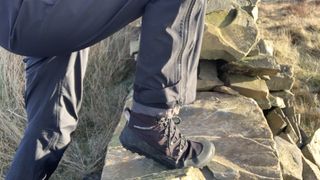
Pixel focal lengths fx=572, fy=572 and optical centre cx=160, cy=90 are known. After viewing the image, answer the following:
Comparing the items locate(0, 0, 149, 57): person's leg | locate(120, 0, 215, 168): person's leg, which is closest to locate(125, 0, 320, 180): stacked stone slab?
locate(120, 0, 215, 168): person's leg

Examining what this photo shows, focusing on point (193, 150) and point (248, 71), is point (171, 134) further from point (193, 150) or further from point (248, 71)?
point (248, 71)

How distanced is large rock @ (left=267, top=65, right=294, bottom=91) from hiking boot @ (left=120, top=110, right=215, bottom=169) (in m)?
1.36

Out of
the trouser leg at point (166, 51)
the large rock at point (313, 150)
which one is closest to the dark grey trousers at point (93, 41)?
the trouser leg at point (166, 51)

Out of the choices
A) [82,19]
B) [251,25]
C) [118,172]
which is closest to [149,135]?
[118,172]

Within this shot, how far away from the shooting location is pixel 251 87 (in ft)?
11.0

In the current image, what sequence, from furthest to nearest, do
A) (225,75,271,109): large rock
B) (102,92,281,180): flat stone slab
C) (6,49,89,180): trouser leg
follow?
(225,75,271,109): large rock → (102,92,281,180): flat stone slab → (6,49,89,180): trouser leg

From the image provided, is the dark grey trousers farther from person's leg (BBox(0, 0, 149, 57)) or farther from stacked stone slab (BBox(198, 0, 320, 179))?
stacked stone slab (BBox(198, 0, 320, 179))

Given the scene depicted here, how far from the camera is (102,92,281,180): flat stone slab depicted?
98.8 inches

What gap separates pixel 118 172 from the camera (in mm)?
2545

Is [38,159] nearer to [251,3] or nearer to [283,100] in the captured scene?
[283,100]

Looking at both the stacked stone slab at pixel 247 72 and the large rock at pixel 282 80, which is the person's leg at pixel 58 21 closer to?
the stacked stone slab at pixel 247 72

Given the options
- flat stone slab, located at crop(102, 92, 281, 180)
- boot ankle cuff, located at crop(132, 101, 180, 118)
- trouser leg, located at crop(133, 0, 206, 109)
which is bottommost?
flat stone slab, located at crop(102, 92, 281, 180)

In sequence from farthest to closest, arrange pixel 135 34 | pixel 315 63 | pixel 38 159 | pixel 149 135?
pixel 315 63, pixel 135 34, pixel 38 159, pixel 149 135

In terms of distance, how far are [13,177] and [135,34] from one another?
77.1 inches
